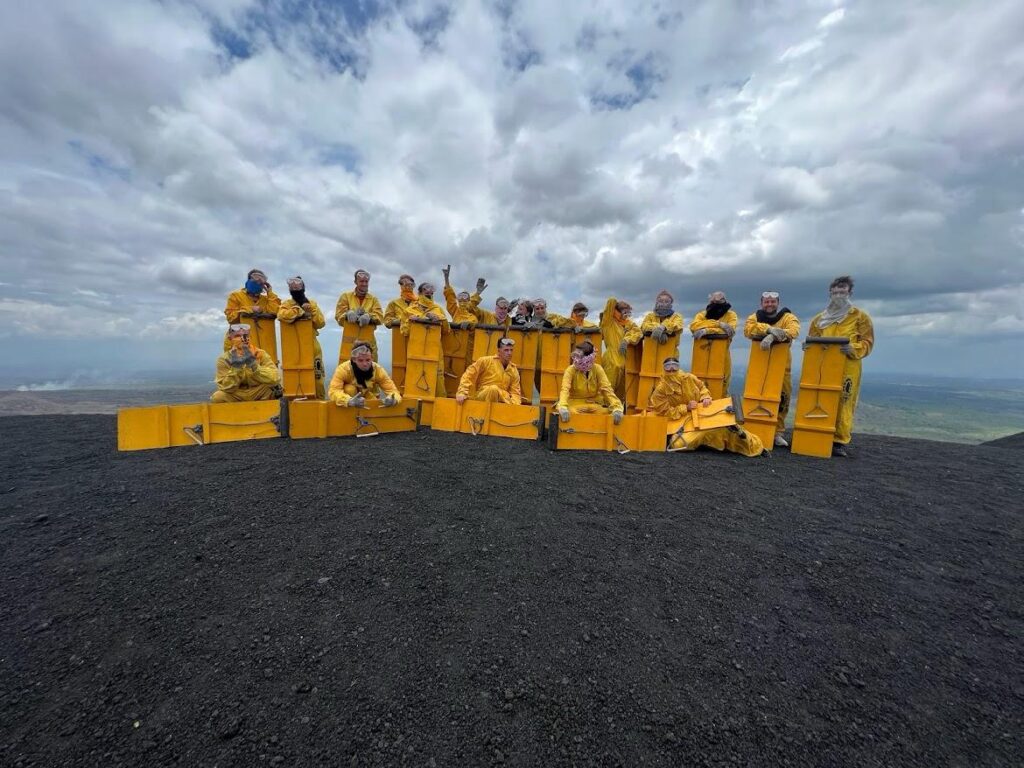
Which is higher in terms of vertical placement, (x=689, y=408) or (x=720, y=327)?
(x=720, y=327)

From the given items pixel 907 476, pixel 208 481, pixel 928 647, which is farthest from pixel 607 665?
pixel 907 476

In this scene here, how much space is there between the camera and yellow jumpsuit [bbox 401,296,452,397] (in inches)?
326

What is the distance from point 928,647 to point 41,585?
578cm

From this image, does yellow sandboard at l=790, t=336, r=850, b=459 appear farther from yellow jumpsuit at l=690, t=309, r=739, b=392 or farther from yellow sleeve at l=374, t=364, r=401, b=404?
yellow sleeve at l=374, t=364, r=401, b=404

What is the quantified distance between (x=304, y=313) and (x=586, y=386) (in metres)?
5.81

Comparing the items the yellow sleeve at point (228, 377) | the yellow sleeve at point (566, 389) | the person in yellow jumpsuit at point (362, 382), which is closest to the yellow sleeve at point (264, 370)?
the yellow sleeve at point (228, 377)

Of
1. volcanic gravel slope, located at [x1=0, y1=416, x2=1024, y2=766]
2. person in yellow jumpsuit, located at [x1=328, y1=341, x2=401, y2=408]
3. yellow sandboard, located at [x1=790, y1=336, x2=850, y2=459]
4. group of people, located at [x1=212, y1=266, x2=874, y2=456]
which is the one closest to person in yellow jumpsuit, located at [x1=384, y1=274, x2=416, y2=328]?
group of people, located at [x1=212, y1=266, x2=874, y2=456]

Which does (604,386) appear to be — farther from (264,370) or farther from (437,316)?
(264,370)

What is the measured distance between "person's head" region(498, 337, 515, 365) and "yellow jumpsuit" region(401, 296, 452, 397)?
128 centimetres

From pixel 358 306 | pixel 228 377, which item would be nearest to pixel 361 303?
pixel 358 306

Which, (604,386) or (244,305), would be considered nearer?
(604,386)

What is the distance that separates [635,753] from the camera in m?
1.75

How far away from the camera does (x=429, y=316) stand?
8086 millimetres

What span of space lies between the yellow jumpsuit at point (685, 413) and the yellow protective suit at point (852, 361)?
1.49 metres
